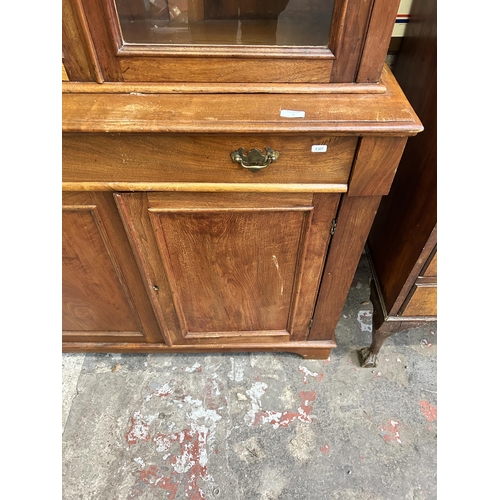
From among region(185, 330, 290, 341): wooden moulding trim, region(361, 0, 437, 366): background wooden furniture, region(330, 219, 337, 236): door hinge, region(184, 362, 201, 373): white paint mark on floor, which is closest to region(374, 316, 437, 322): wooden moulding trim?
region(361, 0, 437, 366): background wooden furniture

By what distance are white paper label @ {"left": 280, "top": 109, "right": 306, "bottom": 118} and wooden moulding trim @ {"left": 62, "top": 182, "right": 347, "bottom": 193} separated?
14cm

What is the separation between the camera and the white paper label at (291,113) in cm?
67

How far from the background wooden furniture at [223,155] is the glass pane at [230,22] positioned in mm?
17

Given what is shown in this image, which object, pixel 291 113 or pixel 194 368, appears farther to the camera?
pixel 194 368

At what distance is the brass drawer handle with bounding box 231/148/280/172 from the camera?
699 millimetres

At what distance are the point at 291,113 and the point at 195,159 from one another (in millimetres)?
194

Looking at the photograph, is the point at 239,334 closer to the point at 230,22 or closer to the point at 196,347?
the point at 196,347

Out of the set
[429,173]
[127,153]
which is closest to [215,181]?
[127,153]

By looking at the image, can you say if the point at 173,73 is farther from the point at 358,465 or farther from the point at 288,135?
the point at 358,465

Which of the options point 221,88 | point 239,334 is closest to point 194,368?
point 239,334

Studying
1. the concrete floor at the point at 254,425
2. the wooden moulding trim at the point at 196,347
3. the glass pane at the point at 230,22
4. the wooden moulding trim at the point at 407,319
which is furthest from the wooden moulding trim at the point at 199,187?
the concrete floor at the point at 254,425

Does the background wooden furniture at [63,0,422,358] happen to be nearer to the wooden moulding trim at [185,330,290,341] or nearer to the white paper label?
the white paper label

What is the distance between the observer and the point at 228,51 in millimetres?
663

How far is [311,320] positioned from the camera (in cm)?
114
